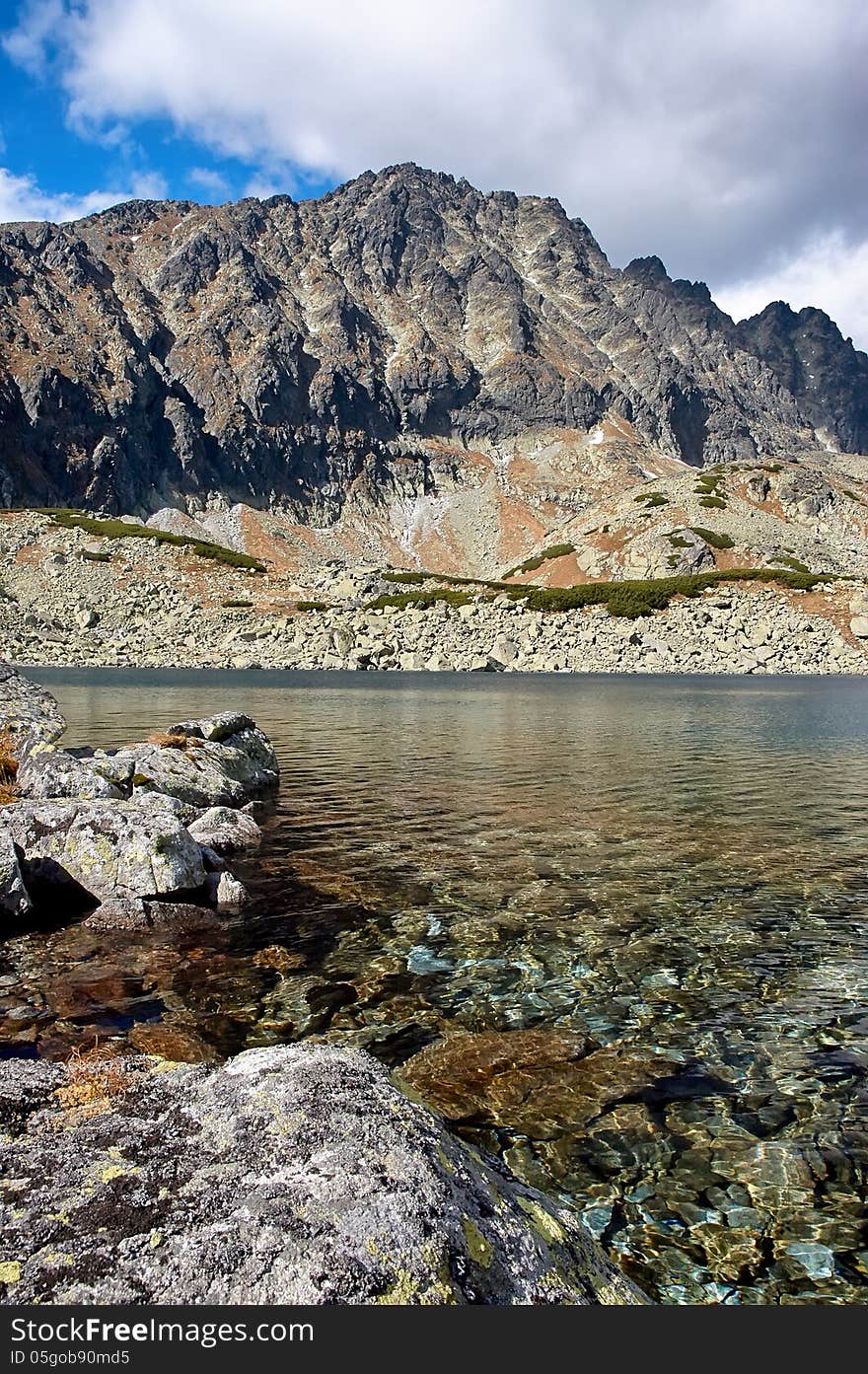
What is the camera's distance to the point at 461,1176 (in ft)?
14.6

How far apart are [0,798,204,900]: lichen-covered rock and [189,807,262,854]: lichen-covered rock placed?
3.11m

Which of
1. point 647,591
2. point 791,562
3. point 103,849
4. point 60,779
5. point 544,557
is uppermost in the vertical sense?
point 544,557

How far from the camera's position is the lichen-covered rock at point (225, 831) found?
19.0 meters

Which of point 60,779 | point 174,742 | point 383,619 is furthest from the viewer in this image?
point 383,619

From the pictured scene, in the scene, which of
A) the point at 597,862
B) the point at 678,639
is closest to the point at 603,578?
the point at 678,639

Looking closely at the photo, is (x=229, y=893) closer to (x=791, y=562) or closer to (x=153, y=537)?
(x=791, y=562)

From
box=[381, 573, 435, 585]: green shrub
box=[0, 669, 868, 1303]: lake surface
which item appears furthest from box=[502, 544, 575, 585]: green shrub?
box=[0, 669, 868, 1303]: lake surface

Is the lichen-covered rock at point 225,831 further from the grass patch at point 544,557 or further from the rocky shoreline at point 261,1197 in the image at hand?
the grass patch at point 544,557

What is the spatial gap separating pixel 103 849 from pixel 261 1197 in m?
12.5

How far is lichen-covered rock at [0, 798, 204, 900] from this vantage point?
48.3 ft

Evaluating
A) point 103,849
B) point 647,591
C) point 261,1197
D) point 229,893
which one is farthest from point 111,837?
point 647,591

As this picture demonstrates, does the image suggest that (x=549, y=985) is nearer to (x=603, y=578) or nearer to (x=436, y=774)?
(x=436, y=774)

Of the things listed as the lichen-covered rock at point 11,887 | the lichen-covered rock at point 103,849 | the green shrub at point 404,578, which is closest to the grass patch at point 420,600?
the green shrub at point 404,578

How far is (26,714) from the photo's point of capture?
25266mm
